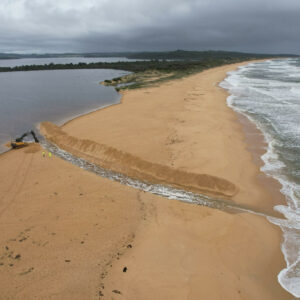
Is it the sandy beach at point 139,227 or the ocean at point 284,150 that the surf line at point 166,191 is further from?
the ocean at point 284,150

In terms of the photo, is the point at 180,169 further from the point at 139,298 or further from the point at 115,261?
the point at 139,298

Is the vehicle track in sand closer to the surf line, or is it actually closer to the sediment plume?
the surf line

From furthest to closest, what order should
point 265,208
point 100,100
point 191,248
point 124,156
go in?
point 100,100 < point 124,156 < point 265,208 < point 191,248

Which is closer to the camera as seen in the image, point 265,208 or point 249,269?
point 249,269

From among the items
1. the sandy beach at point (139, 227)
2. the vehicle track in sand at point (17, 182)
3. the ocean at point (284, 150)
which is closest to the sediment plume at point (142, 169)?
the sandy beach at point (139, 227)

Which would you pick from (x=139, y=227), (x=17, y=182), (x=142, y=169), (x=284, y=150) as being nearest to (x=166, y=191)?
(x=142, y=169)

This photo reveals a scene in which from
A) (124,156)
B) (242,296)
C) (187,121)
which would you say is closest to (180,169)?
(124,156)
